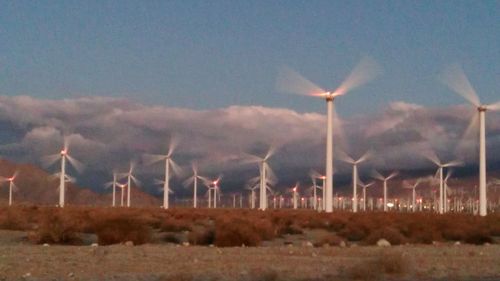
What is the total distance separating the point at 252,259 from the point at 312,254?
15.3ft

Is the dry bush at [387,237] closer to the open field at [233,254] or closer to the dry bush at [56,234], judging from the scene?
the open field at [233,254]

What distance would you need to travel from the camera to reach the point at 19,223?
72125 millimetres

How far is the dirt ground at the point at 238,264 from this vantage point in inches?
1332

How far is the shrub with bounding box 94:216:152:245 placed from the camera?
52344mm

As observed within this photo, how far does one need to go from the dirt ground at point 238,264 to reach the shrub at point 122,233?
162 inches

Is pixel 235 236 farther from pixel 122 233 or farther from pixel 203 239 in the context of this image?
pixel 122 233

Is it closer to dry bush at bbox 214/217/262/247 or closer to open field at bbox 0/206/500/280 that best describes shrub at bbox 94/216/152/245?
open field at bbox 0/206/500/280

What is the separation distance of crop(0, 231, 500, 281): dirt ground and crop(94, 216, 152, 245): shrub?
4.11 m

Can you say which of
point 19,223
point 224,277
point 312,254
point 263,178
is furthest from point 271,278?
point 263,178

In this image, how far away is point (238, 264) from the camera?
126 ft

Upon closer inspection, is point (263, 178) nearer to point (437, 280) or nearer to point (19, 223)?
point (19, 223)

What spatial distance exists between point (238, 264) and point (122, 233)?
15766 millimetres

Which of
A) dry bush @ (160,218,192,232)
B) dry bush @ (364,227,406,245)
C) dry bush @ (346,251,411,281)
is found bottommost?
dry bush @ (346,251,411,281)

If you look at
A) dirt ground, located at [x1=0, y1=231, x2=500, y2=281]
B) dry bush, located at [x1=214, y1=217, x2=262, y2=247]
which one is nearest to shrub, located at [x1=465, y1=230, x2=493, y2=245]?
dirt ground, located at [x1=0, y1=231, x2=500, y2=281]
